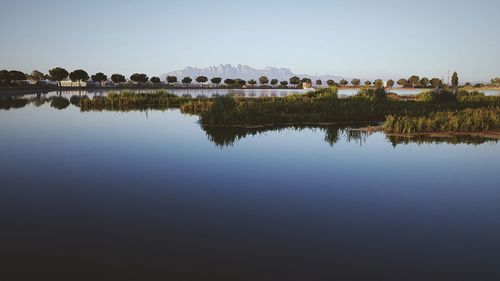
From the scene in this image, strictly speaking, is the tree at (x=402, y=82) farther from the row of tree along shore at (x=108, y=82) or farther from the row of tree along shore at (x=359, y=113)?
the row of tree along shore at (x=359, y=113)

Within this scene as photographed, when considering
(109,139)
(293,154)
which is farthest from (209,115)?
(293,154)

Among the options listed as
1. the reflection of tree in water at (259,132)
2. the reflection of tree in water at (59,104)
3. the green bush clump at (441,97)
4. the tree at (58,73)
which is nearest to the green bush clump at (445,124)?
the reflection of tree in water at (259,132)

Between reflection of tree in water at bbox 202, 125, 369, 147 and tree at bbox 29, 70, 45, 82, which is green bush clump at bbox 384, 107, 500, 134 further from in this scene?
tree at bbox 29, 70, 45, 82

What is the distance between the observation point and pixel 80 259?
6.87m

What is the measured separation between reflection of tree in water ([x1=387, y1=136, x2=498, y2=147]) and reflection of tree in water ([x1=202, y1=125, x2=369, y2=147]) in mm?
1570

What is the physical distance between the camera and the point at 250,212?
951 centimetres

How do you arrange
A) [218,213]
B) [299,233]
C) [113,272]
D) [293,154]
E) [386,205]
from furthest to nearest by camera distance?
[293,154] → [386,205] → [218,213] → [299,233] → [113,272]

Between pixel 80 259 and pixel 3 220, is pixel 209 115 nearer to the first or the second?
pixel 3 220

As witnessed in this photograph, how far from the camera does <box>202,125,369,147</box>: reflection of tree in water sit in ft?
66.3

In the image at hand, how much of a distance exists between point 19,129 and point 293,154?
55.5ft

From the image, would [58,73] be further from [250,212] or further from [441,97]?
[250,212]

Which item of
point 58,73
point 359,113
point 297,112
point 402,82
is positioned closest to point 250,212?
point 359,113

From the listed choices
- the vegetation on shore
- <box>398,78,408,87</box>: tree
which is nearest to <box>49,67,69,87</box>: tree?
the vegetation on shore

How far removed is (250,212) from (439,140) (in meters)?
14.2
